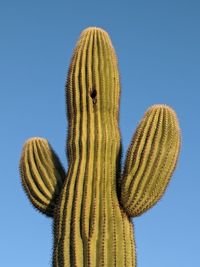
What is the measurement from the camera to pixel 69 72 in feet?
33.4

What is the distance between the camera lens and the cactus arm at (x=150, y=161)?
914 centimetres

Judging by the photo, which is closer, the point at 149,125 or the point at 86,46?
the point at 149,125

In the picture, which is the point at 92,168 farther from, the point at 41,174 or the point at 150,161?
the point at 41,174

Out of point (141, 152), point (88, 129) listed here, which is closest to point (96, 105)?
point (88, 129)

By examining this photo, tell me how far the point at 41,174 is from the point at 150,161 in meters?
1.61

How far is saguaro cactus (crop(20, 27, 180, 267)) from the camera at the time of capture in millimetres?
8867

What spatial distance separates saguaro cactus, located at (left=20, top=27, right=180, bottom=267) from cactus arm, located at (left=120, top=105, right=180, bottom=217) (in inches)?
0.5

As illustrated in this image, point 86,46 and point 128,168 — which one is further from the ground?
point 86,46

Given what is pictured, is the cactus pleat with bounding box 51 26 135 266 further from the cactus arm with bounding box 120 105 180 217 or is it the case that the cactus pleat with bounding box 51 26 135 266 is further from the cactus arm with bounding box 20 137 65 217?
the cactus arm with bounding box 20 137 65 217

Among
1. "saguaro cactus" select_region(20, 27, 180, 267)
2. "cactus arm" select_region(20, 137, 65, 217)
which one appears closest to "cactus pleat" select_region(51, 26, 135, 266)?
"saguaro cactus" select_region(20, 27, 180, 267)

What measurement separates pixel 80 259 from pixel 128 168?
1.37 m

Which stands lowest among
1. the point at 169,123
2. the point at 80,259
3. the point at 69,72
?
the point at 80,259

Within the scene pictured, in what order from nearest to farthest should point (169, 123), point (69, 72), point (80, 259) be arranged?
point (80, 259)
point (169, 123)
point (69, 72)

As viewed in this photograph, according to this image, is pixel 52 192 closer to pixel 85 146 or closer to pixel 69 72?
pixel 85 146
